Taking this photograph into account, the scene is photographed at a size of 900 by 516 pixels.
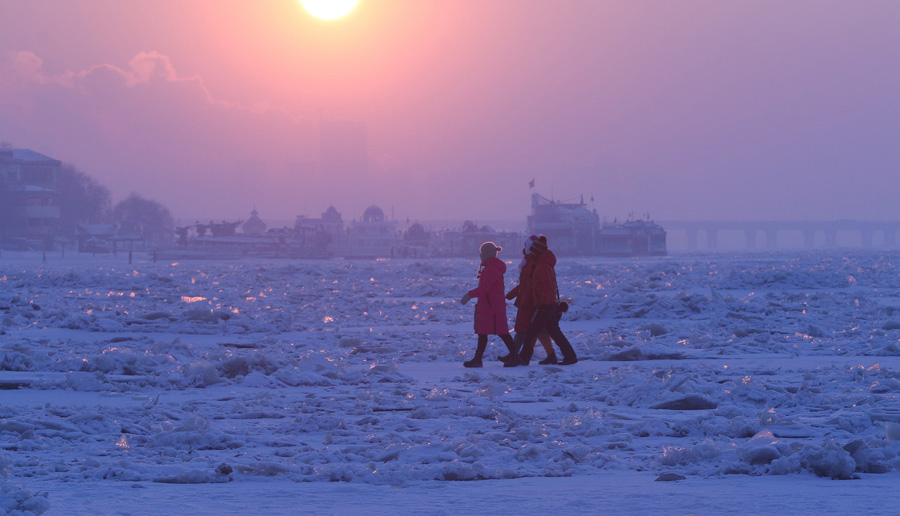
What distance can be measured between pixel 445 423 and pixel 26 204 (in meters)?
89.1

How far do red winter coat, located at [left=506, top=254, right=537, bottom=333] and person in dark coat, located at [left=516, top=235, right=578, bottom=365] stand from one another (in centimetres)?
5

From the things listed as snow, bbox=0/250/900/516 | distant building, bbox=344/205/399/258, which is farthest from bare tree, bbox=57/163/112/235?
snow, bbox=0/250/900/516

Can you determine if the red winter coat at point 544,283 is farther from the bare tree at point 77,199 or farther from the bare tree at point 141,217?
the bare tree at point 141,217

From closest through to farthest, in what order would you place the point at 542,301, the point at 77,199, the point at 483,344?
1. the point at 542,301
2. the point at 483,344
3. the point at 77,199

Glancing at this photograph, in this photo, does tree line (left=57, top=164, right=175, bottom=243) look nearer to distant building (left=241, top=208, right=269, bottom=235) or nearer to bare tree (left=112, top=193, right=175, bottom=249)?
bare tree (left=112, top=193, right=175, bottom=249)

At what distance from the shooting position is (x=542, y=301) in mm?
9039

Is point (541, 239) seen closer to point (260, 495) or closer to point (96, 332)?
point (260, 495)

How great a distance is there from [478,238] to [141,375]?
355ft

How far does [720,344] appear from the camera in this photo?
11047 mm

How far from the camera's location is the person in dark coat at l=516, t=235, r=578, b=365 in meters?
9.08

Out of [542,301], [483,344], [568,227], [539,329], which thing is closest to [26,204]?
[568,227]

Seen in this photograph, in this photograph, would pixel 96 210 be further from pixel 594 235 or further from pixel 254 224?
pixel 594 235

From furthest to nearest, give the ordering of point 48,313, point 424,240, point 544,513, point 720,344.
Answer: point 424,240, point 48,313, point 720,344, point 544,513

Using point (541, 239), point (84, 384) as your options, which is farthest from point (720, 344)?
point (84, 384)
